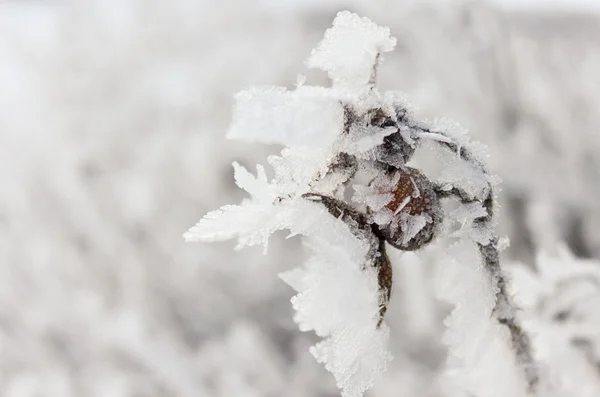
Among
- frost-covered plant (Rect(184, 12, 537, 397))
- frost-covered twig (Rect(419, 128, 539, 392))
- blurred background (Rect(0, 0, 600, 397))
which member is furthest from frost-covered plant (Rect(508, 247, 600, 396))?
blurred background (Rect(0, 0, 600, 397))

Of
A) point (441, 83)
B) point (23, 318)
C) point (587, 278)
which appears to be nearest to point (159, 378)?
point (23, 318)

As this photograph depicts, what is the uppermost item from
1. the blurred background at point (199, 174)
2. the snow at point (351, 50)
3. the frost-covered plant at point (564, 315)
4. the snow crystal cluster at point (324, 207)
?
the blurred background at point (199, 174)

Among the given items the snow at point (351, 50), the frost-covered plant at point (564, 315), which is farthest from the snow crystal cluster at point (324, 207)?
the frost-covered plant at point (564, 315)

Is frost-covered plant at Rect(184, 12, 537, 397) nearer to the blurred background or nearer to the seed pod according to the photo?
the seed pod

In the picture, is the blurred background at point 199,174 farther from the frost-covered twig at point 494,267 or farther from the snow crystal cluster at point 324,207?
the snow crystal cluster at point 324,207

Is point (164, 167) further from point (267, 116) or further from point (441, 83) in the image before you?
point (267, 116)

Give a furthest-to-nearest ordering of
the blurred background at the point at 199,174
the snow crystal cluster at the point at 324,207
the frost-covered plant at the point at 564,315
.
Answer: the blurred background at the point at 199,174, the frost-covered plant at the point at 564,315, the snow crystal cluster at the point at 324,207
